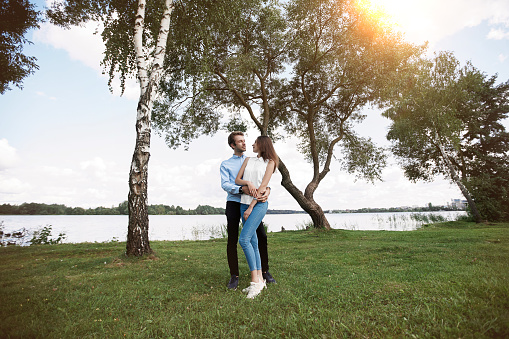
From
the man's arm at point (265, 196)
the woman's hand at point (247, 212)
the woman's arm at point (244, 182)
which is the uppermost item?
the woman's arm at point (244, 182)

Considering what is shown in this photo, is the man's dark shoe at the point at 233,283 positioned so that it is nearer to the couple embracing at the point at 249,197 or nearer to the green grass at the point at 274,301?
the couple embracing at the point at 249,197

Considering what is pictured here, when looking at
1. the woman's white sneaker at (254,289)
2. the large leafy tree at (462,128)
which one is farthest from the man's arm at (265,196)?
the large leafy tree at (462,128)

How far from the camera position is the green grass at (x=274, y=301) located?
8.46 ft

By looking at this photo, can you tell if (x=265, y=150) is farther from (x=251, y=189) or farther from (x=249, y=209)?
(x=249, y=209)

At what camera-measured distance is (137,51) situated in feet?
26.3

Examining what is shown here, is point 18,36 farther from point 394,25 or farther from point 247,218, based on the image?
point 394,25

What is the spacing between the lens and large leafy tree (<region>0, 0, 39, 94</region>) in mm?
11422

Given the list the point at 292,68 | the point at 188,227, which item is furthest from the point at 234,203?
the point at 188,227

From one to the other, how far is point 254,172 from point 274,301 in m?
1.81

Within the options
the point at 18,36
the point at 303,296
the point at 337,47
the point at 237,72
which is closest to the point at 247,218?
the point at 303,296

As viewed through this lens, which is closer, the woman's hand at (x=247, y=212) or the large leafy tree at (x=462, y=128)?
the woman's hand at (x=247, y=212)

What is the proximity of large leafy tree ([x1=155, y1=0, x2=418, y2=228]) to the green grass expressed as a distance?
287 inches

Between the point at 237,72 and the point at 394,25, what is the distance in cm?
828

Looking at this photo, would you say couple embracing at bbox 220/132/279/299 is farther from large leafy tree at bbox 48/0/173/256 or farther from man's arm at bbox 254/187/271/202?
large leafy tree at bbox 48/0/173/256
